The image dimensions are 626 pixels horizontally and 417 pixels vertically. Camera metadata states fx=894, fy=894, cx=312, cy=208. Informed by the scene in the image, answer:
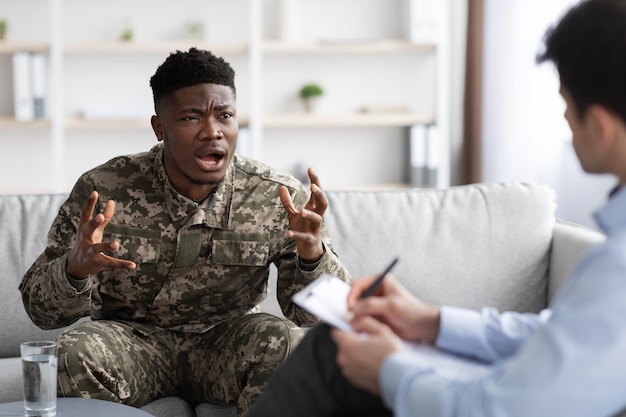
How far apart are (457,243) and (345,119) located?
1988 millimetres

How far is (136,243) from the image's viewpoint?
2094 mm

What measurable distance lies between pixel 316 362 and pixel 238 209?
918mm

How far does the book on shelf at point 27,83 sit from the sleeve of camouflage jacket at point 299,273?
2.41 m

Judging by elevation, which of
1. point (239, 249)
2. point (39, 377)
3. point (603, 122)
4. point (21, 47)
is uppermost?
point (21, 47)

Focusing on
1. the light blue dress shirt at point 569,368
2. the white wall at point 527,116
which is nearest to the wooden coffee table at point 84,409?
the light blue dress shirt at point 569,368

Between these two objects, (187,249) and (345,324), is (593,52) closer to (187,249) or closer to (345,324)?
(345,324)

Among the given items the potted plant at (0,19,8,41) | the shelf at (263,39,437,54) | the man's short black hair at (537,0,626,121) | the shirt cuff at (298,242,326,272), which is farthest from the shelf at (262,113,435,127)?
the man's short black hair at (537,0,626,121)

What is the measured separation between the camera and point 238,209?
2131 millimetres

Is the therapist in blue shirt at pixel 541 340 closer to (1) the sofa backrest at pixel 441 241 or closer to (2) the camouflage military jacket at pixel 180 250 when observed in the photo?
(2) the camouflage military jacket at pixel 180 250

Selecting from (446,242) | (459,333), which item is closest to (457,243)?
(446,242)

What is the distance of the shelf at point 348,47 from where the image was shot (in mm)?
A: 4270

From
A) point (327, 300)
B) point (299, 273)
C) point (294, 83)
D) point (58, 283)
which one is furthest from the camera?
point (294, 83)

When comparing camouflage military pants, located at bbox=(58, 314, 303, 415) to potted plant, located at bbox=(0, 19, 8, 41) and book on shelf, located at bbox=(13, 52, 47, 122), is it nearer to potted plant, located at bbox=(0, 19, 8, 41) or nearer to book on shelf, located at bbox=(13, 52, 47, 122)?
book on shelf, located at bbox=(13, 52, 47, 122)

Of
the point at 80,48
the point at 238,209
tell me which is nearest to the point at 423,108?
the point at 80,48
